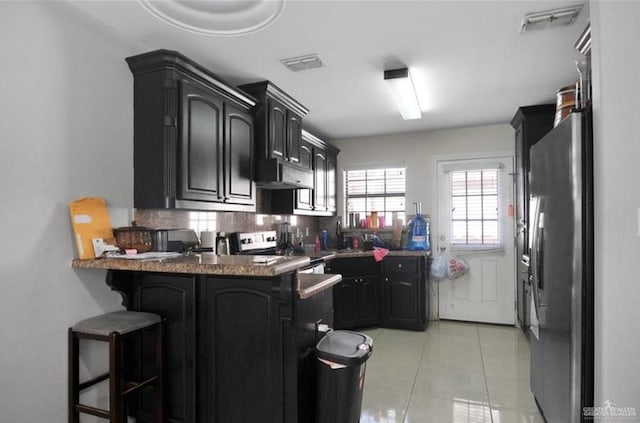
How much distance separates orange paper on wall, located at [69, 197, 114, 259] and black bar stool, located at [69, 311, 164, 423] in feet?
1.27

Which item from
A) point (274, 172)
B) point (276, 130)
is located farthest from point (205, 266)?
point (276, 130)

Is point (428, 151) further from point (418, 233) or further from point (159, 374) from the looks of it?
point (159, 374)

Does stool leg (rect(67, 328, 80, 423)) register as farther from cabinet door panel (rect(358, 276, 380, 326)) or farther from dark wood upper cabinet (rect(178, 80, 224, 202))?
cabinet door panel (rect(358, 276, 380, 326))

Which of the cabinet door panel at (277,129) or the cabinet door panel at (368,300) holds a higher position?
the cabinet door panel at (277,129)

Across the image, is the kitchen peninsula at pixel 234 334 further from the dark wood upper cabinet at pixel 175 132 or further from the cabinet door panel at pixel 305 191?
the cabinet door panel at pixel 305 191

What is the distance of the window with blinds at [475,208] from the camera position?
4477 mm

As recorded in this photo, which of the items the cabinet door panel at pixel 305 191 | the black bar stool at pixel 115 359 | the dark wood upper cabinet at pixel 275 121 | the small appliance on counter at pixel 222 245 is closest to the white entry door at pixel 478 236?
the cabinet door panel at pixel 305 191

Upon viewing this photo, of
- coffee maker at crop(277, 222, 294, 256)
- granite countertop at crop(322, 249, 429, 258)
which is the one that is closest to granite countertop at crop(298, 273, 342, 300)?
coffee maker at crop(277, 222, 294, 256)

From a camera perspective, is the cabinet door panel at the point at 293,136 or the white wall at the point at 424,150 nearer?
the cabinet door panel at the point at 293,136

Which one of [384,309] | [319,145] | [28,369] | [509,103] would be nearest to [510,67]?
[509,103]

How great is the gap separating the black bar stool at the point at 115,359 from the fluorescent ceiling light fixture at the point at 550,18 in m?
2.69

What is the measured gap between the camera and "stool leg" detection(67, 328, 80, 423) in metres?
1.87

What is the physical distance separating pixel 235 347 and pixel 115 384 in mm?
564

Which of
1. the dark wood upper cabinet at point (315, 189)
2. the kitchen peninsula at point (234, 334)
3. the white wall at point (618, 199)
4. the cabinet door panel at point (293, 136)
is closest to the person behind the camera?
the white wall at point (618, 199)
